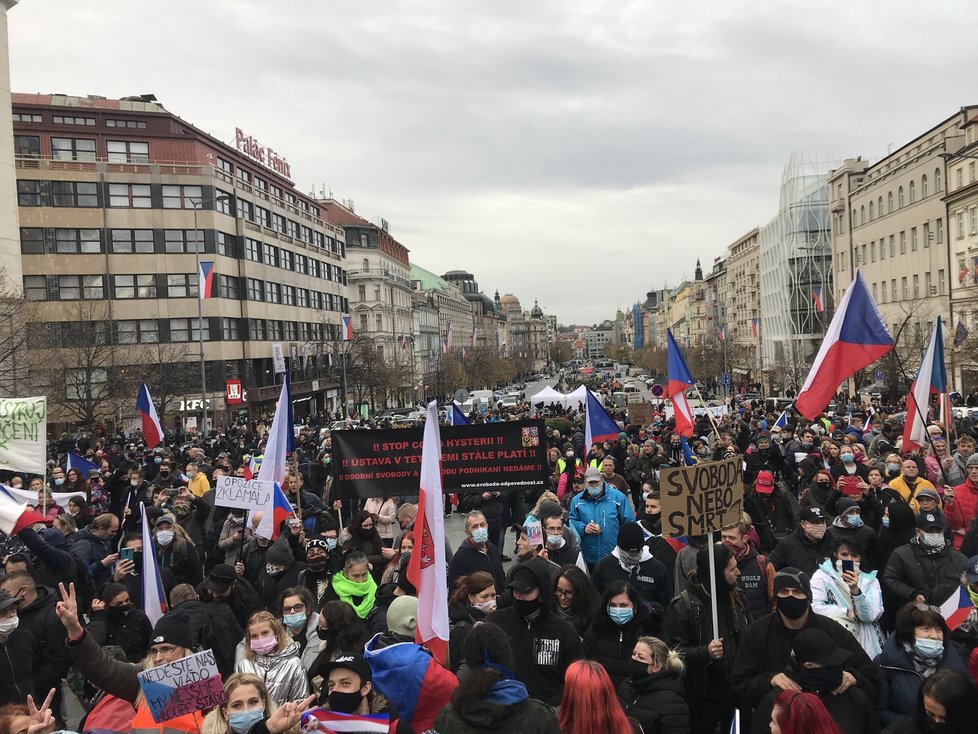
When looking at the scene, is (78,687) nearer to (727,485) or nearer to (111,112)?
(727,485)

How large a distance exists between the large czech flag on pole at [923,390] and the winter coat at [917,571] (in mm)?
5001

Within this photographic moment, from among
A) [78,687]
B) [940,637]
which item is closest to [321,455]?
[78,687]

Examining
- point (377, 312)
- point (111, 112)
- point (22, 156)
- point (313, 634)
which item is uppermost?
point (111, 112)

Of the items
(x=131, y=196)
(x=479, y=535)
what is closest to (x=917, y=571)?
(x=479, y=535)

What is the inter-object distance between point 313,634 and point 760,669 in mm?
3088

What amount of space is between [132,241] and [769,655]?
47.2 metres

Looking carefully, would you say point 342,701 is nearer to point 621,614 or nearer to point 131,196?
point 621,614

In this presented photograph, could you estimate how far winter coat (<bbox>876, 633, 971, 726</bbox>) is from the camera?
15.8 ft

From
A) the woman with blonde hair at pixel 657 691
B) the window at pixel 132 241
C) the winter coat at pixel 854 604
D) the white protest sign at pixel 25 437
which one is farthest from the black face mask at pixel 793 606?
the window at pixel 132 241

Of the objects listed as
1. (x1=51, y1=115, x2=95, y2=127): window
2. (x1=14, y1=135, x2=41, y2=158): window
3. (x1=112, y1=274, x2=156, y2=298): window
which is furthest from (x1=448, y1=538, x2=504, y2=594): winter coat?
(x1=51, y1=115, x2=95, y2=127): window

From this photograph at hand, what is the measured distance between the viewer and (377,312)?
85250mm

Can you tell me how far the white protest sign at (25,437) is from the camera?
442 inches

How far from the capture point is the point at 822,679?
4.46 m

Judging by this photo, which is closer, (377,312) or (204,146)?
(204,146)
